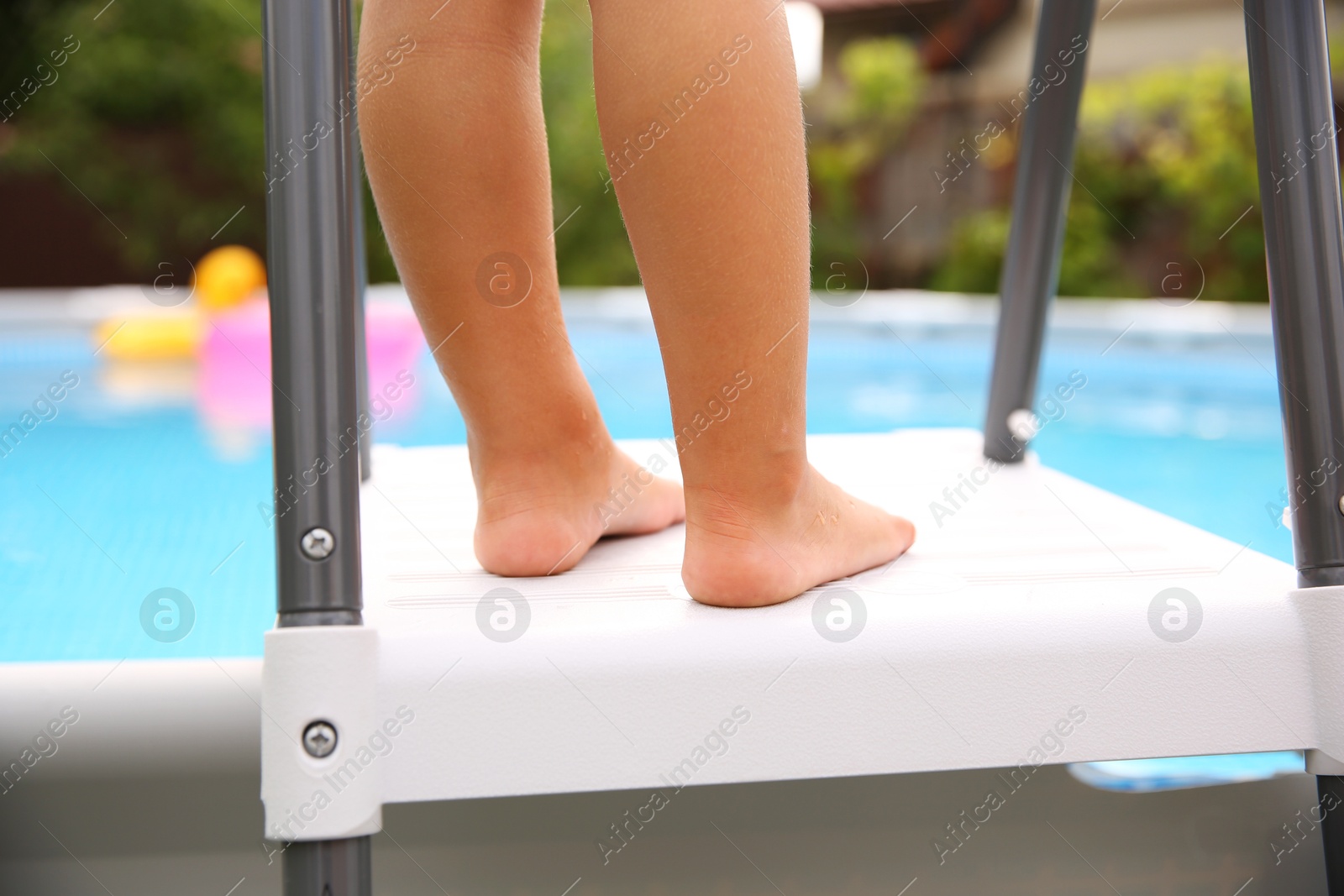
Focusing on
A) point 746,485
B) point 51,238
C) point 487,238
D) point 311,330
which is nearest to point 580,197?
point 51,238

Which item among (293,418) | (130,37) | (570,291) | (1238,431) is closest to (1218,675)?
(293,418)

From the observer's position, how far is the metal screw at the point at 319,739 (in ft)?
1.97

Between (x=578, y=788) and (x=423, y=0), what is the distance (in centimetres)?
55

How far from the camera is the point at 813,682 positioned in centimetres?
66

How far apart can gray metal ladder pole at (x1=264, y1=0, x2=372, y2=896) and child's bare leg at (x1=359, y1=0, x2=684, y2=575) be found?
0.17 meters

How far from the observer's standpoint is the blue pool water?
5.97 feet

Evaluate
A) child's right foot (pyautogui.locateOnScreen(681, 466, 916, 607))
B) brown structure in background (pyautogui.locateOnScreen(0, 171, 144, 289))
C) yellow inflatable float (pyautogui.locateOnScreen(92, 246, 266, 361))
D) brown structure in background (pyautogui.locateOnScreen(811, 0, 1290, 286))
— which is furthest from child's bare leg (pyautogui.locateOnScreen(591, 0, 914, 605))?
brown structure in background (pyautogui.locateOnScreen(0, 171, 144, 289))

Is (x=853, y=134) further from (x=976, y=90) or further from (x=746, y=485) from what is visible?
(x=746, y=485)

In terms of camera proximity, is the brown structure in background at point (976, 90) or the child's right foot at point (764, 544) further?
the brown structure in background at point (976, 90)

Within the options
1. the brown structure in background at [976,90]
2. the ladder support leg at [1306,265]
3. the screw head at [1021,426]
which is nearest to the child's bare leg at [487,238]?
the ladder support leg at [1306,265]

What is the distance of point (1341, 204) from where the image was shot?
71 centimetres

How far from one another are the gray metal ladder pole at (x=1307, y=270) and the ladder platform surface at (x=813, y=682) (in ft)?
0.17

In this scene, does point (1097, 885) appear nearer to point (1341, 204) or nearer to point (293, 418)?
point (1341, 204)

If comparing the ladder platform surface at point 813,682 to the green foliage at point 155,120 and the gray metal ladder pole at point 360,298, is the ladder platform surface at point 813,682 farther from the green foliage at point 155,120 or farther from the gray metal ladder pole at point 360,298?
the green foliage at point 155,120
